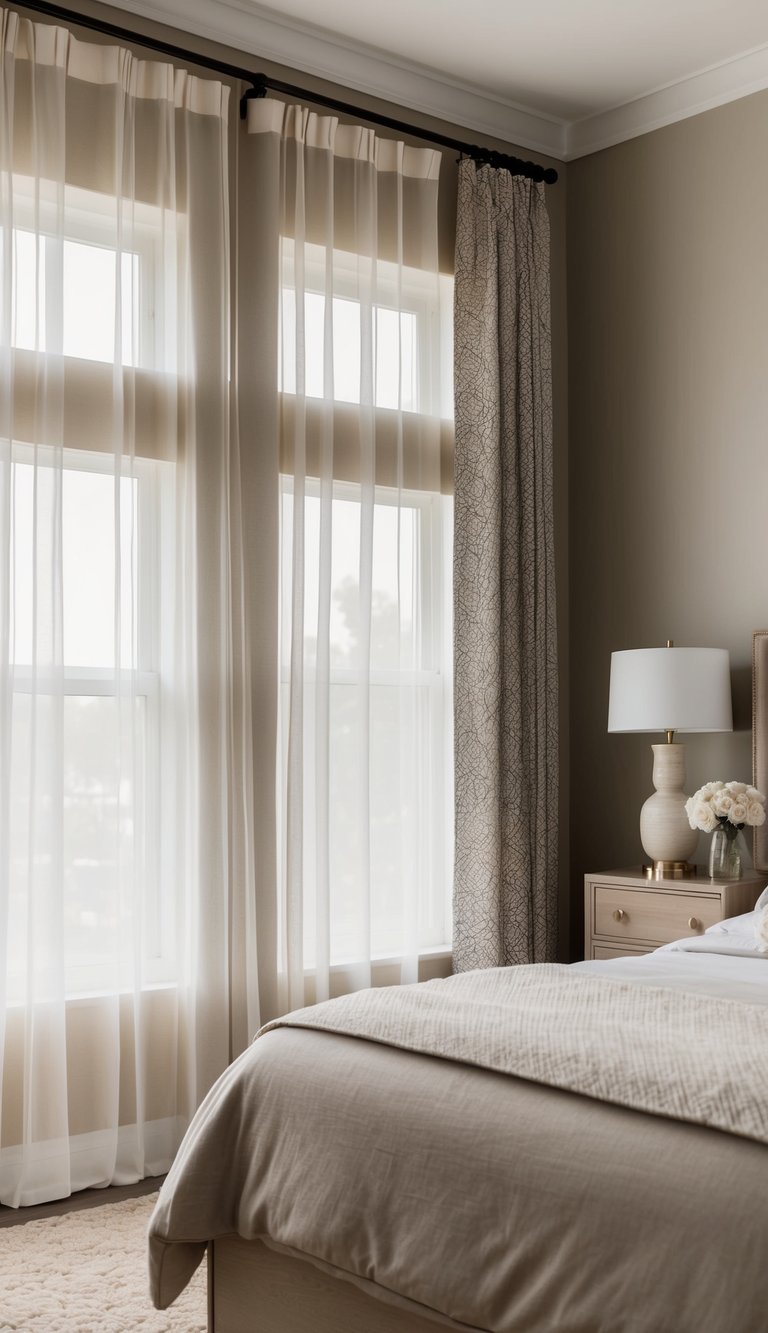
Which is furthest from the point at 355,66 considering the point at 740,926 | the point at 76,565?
the point at 740,926

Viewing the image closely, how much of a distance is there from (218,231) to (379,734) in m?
1.52

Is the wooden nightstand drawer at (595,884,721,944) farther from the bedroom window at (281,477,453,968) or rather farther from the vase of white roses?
the bedroom window at (281,477,453,968)

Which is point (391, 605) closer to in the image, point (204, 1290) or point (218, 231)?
point (218, 231)

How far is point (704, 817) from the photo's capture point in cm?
365

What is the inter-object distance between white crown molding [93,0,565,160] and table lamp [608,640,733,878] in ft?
6.27

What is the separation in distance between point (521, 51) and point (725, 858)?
8.37ft

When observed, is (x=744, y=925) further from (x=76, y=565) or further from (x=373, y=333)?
(x=373, y=333)

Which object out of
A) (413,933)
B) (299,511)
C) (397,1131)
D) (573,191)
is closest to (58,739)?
(299,511)

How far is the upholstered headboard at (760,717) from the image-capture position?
3.82 m

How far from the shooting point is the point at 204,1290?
265cm

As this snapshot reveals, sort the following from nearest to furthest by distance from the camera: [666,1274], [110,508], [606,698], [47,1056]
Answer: [666,1274] → [47,1056] → [110,508] → [606,698]

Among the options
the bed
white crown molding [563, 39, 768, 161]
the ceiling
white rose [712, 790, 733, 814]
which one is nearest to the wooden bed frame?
the bed

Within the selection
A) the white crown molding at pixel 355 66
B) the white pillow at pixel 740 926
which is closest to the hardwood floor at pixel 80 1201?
the white pillow at pixel 740 926

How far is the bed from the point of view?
1.54 metres
